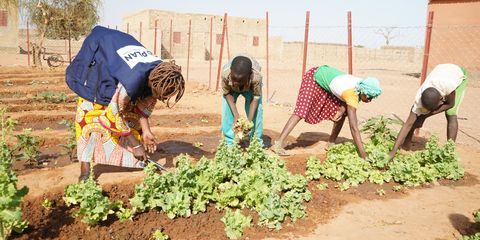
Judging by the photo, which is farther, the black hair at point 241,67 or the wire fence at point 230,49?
the wire fence at point 230,49

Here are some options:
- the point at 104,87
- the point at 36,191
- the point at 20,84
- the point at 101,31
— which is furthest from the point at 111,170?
the point at 20,84

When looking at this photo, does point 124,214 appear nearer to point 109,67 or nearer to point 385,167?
point 109,67

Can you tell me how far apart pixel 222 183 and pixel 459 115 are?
7859 millimetres

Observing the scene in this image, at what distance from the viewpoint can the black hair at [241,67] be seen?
172 inches

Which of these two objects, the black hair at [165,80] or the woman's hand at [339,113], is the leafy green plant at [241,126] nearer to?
the black hair at [165,80]

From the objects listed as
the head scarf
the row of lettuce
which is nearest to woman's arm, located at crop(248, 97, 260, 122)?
the row of lettuce

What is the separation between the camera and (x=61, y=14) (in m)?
19.5

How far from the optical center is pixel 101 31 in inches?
150

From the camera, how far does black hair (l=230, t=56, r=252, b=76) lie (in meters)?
4.36

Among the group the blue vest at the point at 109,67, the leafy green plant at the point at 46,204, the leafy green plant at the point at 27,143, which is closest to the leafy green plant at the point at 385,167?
the blue vest at the point at 109,67

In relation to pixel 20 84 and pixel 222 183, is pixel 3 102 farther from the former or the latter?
pixel 222 183

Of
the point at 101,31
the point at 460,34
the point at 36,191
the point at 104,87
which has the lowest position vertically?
the point at 36,191

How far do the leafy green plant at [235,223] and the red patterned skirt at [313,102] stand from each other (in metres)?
2.31

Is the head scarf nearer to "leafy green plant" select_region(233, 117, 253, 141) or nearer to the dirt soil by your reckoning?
the dirt soil
